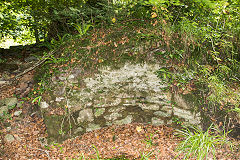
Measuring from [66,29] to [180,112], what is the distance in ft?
10.4

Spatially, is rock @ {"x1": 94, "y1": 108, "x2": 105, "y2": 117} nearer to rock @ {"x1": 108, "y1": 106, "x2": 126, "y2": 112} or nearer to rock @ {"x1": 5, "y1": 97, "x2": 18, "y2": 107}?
rock @ {"x1": 108, "y1": 106, "x2": 126, "y2": 112}

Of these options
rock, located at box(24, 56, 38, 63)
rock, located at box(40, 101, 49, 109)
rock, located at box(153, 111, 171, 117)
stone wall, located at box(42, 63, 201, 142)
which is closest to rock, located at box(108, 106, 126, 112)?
stone wall, located at box(42, 63, 201, 142)

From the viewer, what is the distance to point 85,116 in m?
3.18

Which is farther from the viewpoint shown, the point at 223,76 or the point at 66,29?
the point at 66,29

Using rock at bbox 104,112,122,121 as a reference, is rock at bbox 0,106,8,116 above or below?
above

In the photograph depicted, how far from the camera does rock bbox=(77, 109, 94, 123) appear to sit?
10.4 feet

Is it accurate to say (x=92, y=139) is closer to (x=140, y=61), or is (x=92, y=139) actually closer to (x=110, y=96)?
(x=110, y=96)

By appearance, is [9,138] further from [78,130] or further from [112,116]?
[112,116]

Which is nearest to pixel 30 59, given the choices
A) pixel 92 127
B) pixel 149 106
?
pixel 92 127

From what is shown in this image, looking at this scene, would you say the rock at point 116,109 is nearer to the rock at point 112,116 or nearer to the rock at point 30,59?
the rock at point 112,116

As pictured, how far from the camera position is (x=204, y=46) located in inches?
131

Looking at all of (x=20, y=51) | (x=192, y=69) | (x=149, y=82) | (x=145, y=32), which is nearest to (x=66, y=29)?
(x=20, y=51)

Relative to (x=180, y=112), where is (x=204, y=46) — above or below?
above

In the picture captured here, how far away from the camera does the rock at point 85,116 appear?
317 cm
